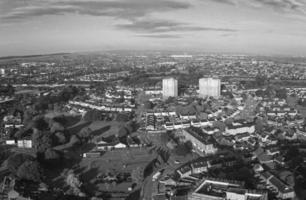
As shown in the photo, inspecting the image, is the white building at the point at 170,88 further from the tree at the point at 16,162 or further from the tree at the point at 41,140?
the tree at the point at 16,162

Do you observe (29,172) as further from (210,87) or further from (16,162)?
(210,87)

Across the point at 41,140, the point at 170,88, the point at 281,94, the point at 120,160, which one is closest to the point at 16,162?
the point at 41,140

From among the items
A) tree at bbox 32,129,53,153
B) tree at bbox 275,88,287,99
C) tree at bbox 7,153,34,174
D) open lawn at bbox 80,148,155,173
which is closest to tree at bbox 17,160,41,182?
tree at bbox 7,153,34,174

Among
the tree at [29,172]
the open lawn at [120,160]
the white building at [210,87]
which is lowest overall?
the open lawn at [120,160]

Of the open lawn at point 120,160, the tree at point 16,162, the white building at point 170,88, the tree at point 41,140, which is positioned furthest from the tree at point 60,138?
the white building at point 170,88

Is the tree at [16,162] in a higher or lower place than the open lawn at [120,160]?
higher

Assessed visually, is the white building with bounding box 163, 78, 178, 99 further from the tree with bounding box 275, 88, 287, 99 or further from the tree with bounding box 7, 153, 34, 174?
the tree with bounding box 7, 153, 34, 174
